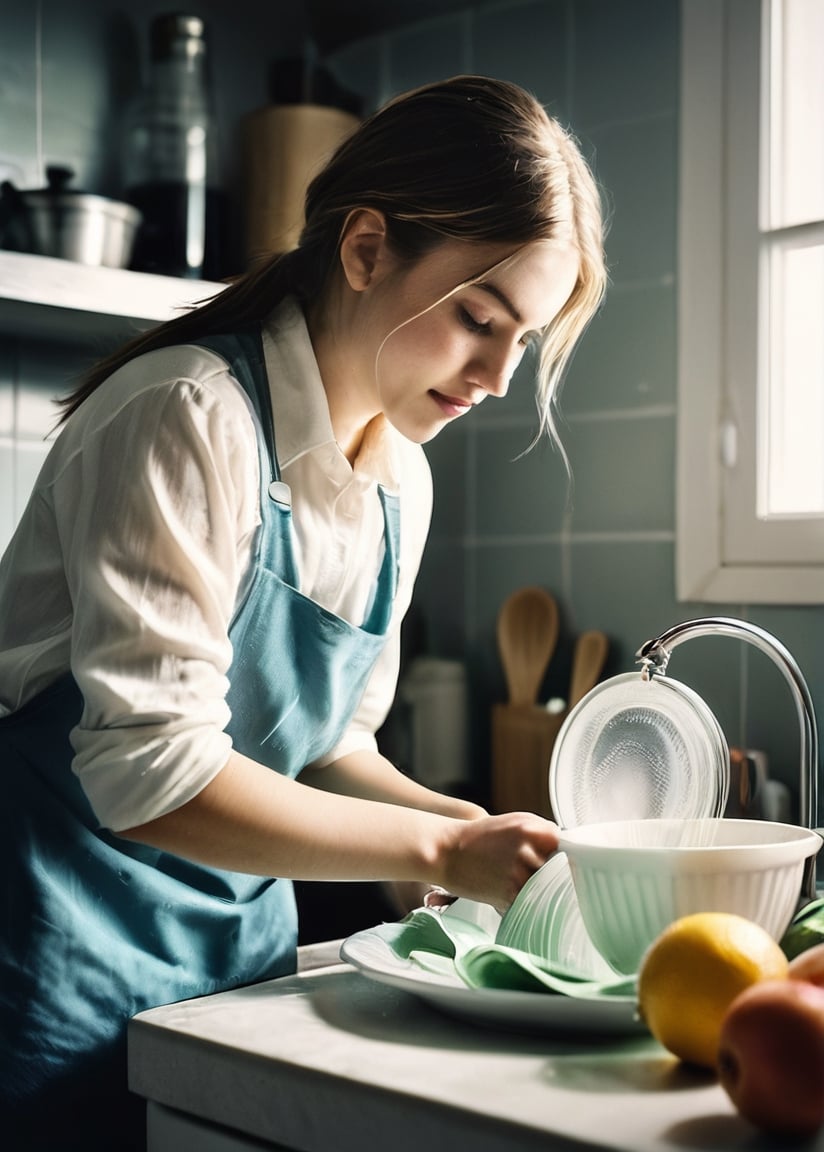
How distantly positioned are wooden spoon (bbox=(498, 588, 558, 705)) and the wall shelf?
0.69 meters

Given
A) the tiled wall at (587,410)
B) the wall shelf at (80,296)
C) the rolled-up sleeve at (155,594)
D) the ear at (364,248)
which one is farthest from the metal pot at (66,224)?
the rolled-up sleeve at (155,594)

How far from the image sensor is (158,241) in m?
1.98

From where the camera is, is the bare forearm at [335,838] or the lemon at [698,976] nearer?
the lemon at [698,976]

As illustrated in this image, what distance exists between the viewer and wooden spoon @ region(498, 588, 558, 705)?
2.09 meters

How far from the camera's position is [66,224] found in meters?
1.79

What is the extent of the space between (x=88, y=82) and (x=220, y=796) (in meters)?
1.56

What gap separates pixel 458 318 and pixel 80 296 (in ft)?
2.67

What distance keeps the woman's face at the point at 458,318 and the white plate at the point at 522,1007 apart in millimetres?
487

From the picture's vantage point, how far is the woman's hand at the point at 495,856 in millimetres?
913

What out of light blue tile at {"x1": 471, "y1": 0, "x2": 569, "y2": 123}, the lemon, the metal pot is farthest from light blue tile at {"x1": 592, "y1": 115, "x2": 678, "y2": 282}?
the lemon

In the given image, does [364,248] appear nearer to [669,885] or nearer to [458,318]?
[458,318]

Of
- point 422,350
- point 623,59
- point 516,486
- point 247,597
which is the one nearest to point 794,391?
point 516,486

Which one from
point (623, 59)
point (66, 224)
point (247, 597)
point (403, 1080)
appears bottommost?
point (403, 1080)

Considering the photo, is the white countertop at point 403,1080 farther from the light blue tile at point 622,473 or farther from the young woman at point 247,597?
the light blue tile at point 622,473
